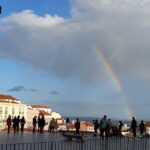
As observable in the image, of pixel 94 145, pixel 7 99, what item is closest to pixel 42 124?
pixel 94 145

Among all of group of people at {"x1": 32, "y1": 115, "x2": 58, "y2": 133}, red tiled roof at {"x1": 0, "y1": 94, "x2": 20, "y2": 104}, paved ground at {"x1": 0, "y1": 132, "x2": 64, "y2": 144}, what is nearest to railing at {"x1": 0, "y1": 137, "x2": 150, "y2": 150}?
paved ground at {"x1": 0, "y1": 132, "x2": 64, "y2": 144}

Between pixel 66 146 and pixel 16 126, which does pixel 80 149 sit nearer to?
pixel 66 146

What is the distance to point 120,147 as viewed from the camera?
70.3 ft

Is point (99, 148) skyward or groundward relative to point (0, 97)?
groundward

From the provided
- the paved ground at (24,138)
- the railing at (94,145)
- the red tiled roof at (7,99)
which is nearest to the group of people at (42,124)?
the paved ground at (24,138)

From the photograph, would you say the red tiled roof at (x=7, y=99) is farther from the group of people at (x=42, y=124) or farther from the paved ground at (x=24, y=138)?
the paved ground at (x=24, y=138)

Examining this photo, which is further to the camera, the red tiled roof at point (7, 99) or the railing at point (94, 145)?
the red tiled roof at point (7, 99)

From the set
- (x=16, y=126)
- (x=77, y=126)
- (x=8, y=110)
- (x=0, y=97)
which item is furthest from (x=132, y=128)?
(x=0, y=97)

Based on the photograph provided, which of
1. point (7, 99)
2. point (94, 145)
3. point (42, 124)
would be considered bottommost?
point (94, 145)

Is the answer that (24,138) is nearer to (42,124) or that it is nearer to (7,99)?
(42,124)

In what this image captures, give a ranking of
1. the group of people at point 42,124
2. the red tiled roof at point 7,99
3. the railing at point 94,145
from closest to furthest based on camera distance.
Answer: the railing at point 94,145
the group of people at point 42,124
the red tiled roof at point 7,99

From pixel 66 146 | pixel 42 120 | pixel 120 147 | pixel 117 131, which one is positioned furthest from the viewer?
pixel 42 120

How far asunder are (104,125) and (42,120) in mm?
9725

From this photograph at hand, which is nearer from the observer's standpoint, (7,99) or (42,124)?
(42,124)
